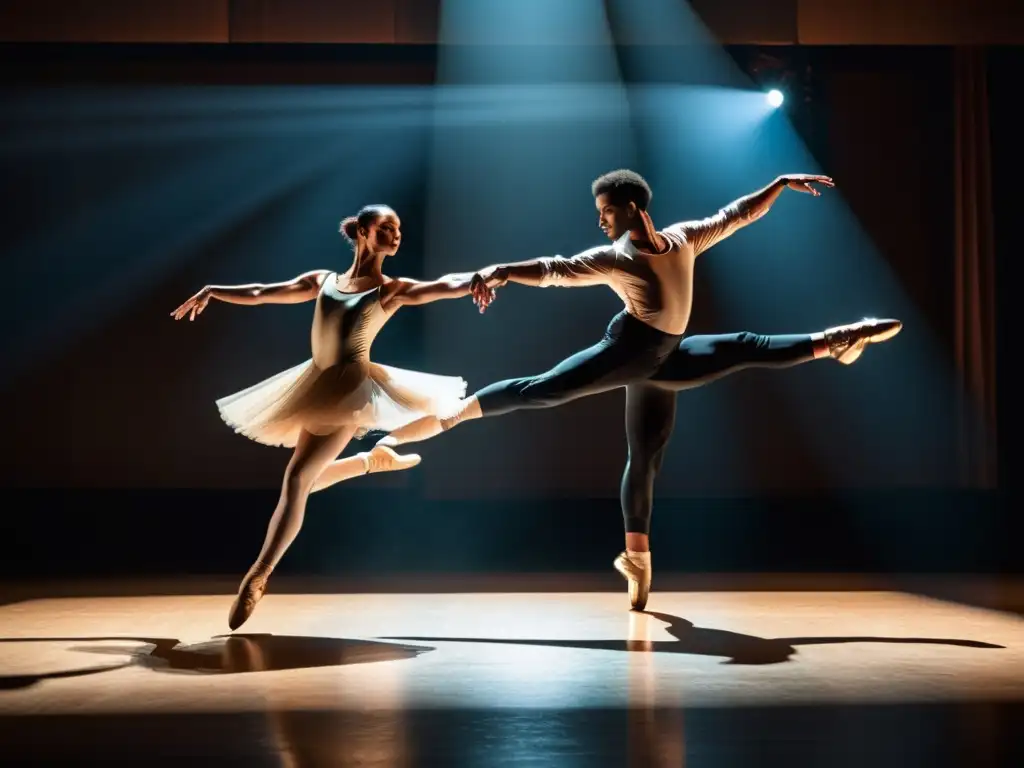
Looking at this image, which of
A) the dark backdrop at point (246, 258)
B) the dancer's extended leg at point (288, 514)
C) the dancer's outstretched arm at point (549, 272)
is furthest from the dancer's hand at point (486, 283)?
the dark backdrop at point (246, 258)

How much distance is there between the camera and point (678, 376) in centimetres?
320

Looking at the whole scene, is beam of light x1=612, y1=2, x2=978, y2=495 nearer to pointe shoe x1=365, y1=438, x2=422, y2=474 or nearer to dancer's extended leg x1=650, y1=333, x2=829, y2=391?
dancer's extended leg x1=650, y1=333, x2=829, y2=391

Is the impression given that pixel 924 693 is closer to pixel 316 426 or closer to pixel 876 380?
pixel 316 426

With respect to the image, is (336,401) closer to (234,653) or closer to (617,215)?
(234,653)

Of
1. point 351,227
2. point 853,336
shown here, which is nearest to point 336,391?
point 351,227

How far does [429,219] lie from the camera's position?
6188 millimetres

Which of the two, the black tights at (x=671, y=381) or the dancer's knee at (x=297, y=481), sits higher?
the black tights at (x=671, y=381)

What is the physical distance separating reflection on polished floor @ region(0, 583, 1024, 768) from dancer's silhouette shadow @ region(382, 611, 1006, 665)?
1 cm

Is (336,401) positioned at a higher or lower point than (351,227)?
lower

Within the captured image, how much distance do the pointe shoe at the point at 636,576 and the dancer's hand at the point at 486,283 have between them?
0.97 metres

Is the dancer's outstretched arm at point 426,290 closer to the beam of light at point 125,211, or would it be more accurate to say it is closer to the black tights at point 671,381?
the black tights at point 671,381

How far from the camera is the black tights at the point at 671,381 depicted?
3131 millimetres

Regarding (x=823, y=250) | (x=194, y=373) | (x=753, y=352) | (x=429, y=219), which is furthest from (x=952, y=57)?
(x=194, y=373)

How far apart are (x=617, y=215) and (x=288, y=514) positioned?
124 centimetres
